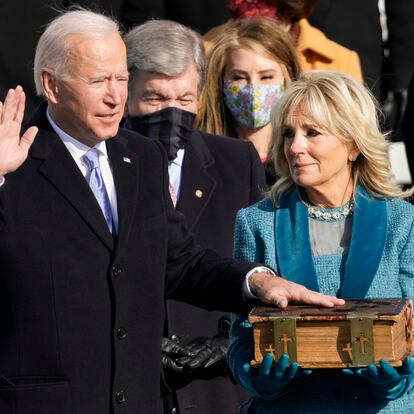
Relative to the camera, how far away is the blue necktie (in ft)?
16.4

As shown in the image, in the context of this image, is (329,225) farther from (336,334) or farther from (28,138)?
(28,138)

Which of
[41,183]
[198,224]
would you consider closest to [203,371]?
[198,224]

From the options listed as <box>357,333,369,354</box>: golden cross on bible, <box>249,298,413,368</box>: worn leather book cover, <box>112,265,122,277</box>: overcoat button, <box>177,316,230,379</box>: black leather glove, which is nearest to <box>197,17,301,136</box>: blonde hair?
<box>177,316,230,379</box>: black leather glove

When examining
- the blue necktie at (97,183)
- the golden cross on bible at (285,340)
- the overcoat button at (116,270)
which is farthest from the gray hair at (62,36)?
the golden cross on bible at (285,340)

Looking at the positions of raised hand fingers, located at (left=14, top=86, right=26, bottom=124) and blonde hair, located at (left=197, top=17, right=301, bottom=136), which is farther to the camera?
blonde hair, located at (left=197, top=17, right=301, bottom=136)

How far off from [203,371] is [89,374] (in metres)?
1.18

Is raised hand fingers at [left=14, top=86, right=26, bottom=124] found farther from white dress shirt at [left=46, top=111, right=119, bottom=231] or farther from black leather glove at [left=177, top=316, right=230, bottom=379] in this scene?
black leather glove at [left=177, top=316, right=230, bottom=379]

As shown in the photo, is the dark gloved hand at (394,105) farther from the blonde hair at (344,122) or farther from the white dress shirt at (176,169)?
the blonde hair at (344,122)

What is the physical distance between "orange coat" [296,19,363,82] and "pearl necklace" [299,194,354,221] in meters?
2.56

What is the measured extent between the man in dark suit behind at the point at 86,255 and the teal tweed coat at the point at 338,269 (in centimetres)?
15

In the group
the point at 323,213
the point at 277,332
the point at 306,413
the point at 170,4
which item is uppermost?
the point at 170,4

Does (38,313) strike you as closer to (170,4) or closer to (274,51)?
(274,51)

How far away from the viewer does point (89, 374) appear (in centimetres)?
486

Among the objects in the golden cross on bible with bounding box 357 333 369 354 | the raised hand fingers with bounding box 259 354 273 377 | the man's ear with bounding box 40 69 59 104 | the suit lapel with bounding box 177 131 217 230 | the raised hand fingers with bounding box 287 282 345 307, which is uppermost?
the man's ear with bounding box 40 69 59 104
